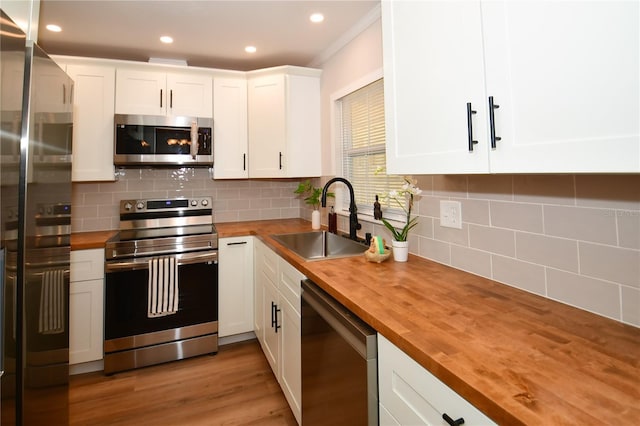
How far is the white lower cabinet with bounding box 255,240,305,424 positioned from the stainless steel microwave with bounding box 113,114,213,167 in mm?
956

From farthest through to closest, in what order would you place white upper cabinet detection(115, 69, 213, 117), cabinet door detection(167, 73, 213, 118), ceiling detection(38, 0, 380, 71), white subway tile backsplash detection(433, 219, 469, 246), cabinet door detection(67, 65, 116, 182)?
cabinet door detection(167, 73, 213, 118) < white upper cabinet detection(115, 69, 213, 117) < cabinet door detection(67, 65, 116, 182) < ceiling detection(38, 0, 380, 71) < white subway tile backsplash detection(433, 219, 469, 246)

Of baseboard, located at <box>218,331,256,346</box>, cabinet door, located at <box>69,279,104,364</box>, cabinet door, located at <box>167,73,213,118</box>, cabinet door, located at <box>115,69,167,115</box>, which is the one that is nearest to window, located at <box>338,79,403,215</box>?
cabinet door, located at <box>167,73,213,118</box>

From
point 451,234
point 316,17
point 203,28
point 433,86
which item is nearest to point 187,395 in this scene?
point 451,234

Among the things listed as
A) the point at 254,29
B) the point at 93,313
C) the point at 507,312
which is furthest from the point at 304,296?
the point at 254,29

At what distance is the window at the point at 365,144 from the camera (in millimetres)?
2166

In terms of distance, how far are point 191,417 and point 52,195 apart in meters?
1.43

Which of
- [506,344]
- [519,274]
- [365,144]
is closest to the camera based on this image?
[506,344]

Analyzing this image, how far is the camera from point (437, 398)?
738mm

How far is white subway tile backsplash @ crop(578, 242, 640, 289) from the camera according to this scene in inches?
35.5

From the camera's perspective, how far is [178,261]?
2412mm

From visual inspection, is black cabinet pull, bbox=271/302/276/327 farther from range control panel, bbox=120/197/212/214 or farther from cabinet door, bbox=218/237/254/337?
range control panel, bbox=120/197/212/214

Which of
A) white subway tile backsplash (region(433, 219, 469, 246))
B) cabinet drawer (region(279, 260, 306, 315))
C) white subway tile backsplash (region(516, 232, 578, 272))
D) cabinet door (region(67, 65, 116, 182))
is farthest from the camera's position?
cabinet door (region(67, 65, 116, 182))

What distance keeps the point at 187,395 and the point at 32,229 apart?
1.48 m

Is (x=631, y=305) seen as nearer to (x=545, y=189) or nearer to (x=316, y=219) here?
(x=545, y=189)
